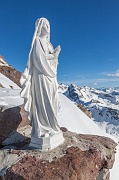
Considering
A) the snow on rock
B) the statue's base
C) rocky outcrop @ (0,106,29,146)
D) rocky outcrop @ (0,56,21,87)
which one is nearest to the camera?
the statue's base

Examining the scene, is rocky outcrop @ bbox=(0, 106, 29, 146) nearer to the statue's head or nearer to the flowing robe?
the flowing robe

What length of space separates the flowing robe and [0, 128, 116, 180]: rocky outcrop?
0.67 m

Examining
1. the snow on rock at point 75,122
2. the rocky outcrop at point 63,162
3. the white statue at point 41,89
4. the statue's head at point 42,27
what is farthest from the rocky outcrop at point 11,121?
the snow on rock at point 75,122

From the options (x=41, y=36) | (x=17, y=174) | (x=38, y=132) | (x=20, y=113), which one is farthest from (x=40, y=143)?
(x=41, y=36)

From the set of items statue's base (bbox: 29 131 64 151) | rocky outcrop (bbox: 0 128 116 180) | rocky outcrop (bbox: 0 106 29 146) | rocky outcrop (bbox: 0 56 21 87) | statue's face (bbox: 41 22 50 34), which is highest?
rocky outcrop (bbox: 0 56 21 87)

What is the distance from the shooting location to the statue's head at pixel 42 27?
20.9ft

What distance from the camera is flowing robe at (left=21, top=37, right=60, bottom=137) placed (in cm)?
632

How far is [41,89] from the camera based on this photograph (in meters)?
6.38

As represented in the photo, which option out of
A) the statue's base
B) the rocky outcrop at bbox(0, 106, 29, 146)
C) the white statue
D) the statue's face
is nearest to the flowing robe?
the white statue

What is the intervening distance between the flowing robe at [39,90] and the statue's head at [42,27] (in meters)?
0.25

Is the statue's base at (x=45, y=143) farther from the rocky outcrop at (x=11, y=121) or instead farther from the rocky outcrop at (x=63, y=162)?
the rocky outcrop at (x=11, y=121)

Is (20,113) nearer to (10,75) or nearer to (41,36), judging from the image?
(41,36)

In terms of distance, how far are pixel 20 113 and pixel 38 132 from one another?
1764mm

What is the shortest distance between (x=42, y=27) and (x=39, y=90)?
176cm
